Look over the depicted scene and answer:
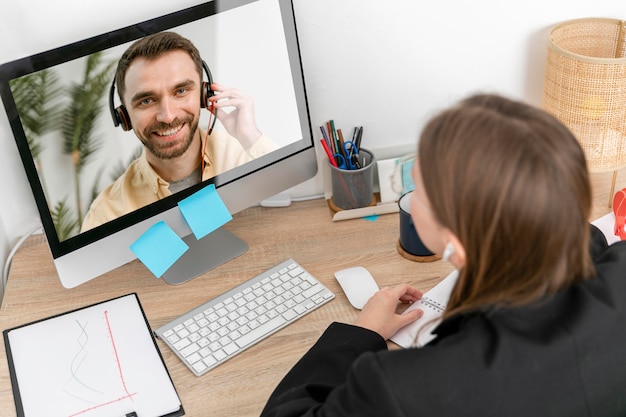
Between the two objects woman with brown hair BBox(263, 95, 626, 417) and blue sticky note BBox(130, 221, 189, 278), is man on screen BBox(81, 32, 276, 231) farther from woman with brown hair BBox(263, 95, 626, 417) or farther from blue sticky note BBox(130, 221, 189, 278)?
woman with brown hair BBox(263, 95, 626, 417)

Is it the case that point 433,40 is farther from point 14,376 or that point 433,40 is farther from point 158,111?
point 14,376

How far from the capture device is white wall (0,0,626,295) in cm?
143

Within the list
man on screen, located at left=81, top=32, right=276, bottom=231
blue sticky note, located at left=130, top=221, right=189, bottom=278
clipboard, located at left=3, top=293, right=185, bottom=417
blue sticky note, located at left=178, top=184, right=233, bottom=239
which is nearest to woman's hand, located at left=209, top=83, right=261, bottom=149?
man on screen, located at left=81, top=32, right=276, bottom=231

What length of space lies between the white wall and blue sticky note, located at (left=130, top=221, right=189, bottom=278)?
0.30m

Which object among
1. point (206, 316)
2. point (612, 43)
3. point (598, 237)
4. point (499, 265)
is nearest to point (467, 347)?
point (499, 265)

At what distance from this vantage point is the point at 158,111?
1252 millimetres

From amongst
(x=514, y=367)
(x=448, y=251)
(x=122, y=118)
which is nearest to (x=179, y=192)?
(x=122, y=118)

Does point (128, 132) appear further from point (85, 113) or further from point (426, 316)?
point (426, 316)

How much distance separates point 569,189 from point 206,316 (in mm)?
677

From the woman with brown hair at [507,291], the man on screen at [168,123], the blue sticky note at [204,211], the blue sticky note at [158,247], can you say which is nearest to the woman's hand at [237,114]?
the man on screen at [168,123]

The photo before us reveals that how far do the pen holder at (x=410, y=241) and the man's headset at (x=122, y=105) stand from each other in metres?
0.40

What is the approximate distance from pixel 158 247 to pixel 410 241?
1.47 ft

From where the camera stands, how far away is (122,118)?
1232 mm

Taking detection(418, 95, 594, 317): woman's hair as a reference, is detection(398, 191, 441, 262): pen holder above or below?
below
